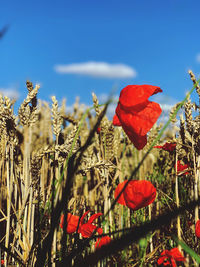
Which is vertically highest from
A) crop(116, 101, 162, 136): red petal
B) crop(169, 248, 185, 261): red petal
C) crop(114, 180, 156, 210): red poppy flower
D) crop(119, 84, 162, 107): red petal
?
crop(119, 84, 162, 107): red petal

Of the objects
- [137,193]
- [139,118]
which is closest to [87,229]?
[137,193]

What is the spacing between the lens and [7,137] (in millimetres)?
1205

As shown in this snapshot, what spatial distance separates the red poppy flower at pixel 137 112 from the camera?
80 cm

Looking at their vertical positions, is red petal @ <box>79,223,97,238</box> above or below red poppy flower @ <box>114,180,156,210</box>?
below

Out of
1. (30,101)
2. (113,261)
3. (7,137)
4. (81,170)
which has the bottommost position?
(113,261)

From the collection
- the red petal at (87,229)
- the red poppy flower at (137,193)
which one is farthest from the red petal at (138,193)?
the red petal at (87,229)

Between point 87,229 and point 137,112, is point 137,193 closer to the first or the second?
point 87,229

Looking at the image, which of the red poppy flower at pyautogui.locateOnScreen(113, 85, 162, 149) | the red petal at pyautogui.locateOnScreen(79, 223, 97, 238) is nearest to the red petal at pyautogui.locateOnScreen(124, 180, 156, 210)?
the red petal at pyautogui.locateOnScreen(79, 223, 97, 238)

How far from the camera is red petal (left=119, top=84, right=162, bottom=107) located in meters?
0.81

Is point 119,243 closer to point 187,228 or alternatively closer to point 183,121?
point 183,121

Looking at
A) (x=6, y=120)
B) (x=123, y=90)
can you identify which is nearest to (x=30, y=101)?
(x=6, y=120)

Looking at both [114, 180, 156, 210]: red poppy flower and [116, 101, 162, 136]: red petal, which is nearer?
[116, 101, 162, 136]: red petal

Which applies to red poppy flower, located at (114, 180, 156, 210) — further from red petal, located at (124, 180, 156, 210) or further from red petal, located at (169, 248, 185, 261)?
red petal, located at (169, 248, 185, 261)

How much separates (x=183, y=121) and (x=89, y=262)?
1014 millimetres
